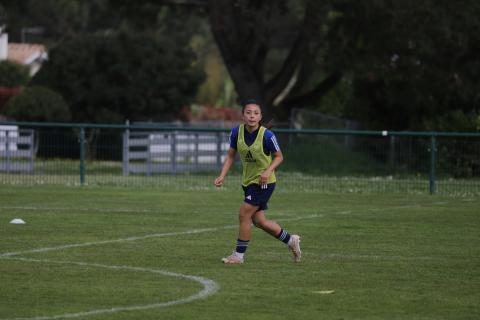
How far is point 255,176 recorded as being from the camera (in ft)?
39.9

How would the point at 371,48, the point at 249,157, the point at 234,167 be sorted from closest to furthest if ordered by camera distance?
the point at 249,157 → the point at 234,167 → the point at 371,48

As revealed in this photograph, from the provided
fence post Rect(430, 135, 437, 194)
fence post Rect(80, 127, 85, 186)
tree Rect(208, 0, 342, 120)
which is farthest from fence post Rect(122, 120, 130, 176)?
tree Rect(208, 0, 342, 120)

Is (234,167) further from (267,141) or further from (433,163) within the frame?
(267,141)

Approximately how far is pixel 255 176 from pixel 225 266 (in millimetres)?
1088

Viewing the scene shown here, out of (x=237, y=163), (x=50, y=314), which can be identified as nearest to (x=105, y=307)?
(x=50, y=314)

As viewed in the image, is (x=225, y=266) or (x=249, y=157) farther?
(x=249, y=157)

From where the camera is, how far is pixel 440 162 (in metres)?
25.1

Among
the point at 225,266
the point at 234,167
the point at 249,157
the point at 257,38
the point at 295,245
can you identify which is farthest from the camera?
the point at 257,38

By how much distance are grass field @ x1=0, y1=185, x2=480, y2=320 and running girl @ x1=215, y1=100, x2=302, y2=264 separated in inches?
11.0

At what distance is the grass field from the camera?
357 inches

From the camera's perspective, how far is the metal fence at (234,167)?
81.8 ft

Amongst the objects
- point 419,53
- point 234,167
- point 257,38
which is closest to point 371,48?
point 419,53

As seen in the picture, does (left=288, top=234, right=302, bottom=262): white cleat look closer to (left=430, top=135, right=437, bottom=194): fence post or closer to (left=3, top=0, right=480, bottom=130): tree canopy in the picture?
(left=430, top=135, right=437, bottom=194): fence post

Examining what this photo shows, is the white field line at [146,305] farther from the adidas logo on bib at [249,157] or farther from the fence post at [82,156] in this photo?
the fence post at [82,156]
